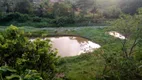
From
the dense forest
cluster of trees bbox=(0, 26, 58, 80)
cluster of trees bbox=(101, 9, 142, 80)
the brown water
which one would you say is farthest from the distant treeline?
cluster of trees bbox=(0, 26, 58, 80)

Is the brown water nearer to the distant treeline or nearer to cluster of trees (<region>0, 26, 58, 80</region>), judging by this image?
the distant treeline

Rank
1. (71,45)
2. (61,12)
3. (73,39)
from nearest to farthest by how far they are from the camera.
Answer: (71,45) < (73,39) < (61,12)

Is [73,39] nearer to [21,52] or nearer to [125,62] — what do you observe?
[125,62]

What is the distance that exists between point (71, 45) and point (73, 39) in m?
1.73

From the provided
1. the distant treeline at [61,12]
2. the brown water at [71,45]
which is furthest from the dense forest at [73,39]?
the brown water at [71,45]

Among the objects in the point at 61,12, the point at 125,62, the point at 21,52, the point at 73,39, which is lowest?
the point at 73,39

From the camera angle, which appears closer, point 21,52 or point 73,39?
point 21,52

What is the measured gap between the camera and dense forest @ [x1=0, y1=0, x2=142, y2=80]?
703 cm

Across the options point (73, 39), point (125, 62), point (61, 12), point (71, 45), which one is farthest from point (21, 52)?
point (61, 12)

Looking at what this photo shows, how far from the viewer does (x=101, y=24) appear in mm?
25391

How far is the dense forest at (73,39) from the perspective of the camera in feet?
23.1

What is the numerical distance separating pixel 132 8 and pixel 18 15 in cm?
1445

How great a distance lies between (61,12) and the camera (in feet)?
89.5

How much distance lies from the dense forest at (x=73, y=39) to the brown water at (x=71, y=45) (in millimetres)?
356
